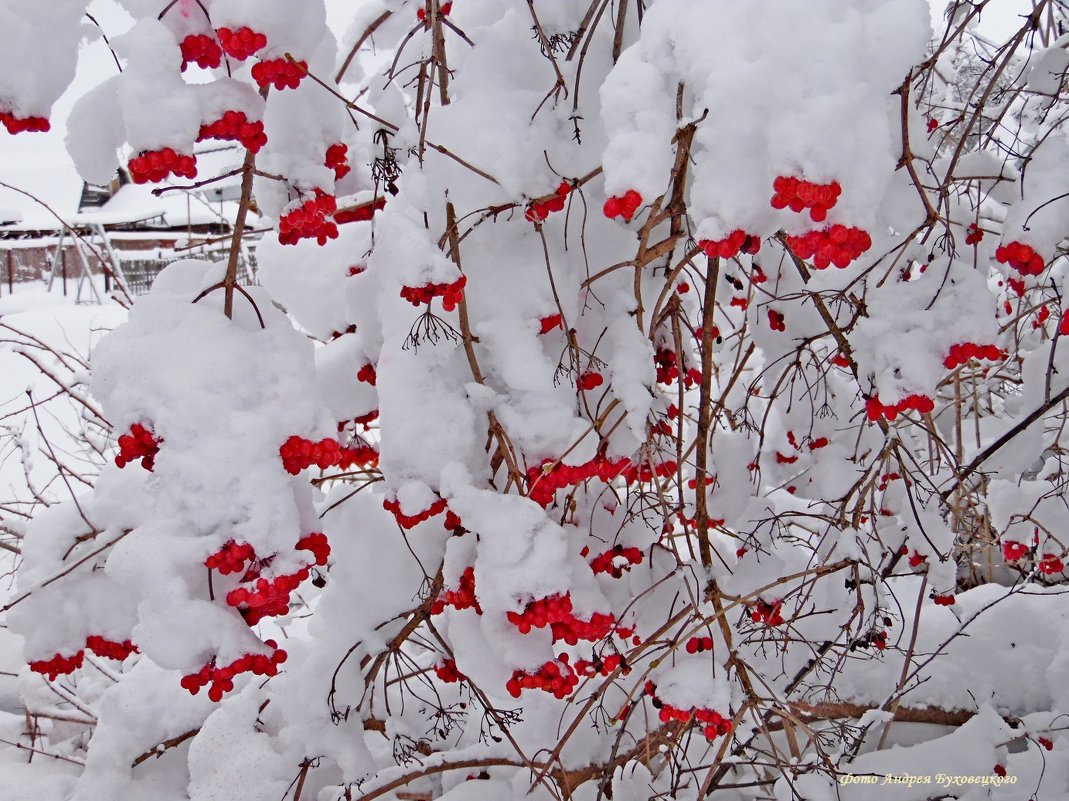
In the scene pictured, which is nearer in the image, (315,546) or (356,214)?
(315,546)

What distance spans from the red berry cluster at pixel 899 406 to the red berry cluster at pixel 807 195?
625 millimetres

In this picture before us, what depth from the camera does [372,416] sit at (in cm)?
204

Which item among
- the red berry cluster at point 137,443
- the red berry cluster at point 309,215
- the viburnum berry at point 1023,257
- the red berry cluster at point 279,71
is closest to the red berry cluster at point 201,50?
the red berry cluster at point 279,71

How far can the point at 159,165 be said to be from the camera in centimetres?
127

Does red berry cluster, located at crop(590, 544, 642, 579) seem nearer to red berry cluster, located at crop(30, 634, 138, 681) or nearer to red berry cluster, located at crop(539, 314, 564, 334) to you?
red berry cluster, located at crop(539, 314, 564, 334)

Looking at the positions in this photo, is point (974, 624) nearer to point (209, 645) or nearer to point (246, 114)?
point (209, 645)

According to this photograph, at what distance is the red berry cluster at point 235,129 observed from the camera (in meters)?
1.32

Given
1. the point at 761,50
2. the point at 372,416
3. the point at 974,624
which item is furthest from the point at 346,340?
the point at 974,624

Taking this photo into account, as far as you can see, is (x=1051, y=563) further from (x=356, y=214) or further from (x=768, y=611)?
(x=356, y=214)

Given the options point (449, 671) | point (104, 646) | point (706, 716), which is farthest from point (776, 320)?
point (104, 646)

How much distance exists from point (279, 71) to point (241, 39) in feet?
0.32

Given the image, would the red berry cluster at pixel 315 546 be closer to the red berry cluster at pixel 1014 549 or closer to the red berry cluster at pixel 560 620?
the red berry cluster at pixel 560 620

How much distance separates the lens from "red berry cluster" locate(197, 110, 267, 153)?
1.32 meters

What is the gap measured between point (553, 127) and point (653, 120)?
0.51 m
